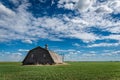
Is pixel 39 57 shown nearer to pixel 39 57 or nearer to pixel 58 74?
pixel 39 57

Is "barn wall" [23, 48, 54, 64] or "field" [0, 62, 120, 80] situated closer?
"field" [0, 62, 120, 80]

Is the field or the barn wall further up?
the barn wall

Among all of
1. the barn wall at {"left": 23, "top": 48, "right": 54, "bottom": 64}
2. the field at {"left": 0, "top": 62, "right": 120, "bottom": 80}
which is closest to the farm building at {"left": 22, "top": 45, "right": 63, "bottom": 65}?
the barn wall at {"left": 23, "top": 48, "right": 54, "bottom": 64}

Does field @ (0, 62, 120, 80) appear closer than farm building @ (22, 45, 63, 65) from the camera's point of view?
Yes

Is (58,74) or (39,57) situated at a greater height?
(39,57)

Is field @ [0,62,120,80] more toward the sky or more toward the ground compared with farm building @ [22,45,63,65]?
more toward the ground

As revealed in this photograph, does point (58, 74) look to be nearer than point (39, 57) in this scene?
Yes

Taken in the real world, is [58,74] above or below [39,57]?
below

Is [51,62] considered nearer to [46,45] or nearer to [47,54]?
[47,54]

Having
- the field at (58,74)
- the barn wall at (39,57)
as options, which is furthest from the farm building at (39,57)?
the field at (58,74)

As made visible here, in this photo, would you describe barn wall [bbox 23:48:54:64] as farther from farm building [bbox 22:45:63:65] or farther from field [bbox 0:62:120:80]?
field [bbox 0:62:120:80]

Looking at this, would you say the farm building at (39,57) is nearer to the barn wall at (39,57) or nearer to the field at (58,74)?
the barn wall at (39,57)

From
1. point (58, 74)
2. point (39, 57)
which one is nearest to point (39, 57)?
point (39, 57)

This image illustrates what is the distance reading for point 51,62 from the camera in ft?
203
